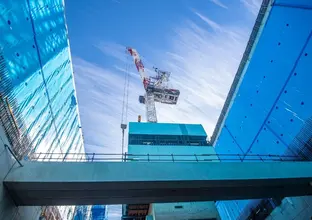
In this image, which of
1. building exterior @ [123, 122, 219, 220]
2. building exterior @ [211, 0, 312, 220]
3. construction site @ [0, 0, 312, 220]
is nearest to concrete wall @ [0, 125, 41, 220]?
construction site @ [0, 0, 312, 220]

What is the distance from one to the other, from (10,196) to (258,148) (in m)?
16.3

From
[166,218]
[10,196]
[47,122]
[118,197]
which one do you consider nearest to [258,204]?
[166,218]

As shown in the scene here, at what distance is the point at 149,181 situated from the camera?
806 centimetres

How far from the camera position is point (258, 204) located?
1499 centimetres

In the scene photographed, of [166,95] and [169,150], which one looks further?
[166,95]

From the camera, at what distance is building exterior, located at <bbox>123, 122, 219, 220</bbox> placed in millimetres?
15605

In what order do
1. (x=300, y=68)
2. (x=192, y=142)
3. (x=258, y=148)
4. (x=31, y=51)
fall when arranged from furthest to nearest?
(x=192, y=142)
(x=258, y=148)
(x=300, y=68)
(x=31, y=51)

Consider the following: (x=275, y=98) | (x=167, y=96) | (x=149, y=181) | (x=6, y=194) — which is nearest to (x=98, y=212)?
(x=167, y=96)

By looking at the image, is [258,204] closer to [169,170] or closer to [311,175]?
[311,175]

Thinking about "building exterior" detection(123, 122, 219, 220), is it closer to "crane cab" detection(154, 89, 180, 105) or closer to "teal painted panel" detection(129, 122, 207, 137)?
"teal painted panel" detection(129, 122, 207, 137)

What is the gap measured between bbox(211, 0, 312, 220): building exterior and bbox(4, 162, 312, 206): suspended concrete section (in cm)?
315

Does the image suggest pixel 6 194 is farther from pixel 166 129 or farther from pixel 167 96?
pixel 167 96

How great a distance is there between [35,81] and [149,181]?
864 centimetres

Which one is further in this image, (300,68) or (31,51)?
(300,68)
